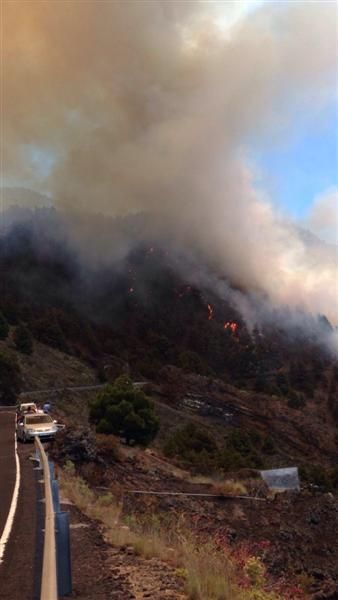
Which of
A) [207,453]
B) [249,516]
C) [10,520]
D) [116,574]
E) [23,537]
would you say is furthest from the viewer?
[207,453]

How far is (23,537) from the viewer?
9.20 meters

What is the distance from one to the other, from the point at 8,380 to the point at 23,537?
64.2m

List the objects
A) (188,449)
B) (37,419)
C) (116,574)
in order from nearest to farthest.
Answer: (116,574) → (37,419) → (188,449)

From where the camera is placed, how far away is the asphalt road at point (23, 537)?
6.45 m

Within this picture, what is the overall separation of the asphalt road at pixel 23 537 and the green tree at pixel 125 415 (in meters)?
19.7

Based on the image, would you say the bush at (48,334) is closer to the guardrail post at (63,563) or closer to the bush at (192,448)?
the bush at (192,448)

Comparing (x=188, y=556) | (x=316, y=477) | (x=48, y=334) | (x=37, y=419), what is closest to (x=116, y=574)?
(x=188, y=556)

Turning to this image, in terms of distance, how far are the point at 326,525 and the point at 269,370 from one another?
6294 inches

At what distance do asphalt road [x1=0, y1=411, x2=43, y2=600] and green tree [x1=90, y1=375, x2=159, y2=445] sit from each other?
19707mm

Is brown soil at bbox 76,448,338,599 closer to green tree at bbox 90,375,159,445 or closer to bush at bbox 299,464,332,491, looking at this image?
green tree at bbox 90,375,159,445

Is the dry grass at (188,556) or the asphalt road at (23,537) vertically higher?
the dry grass at (188,556)

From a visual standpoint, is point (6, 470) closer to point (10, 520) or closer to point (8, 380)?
point (10, 520)

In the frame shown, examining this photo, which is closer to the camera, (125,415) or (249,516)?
(249,516)

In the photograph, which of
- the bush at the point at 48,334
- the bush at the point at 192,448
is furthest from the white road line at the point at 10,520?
the bush at the point at 48,334
